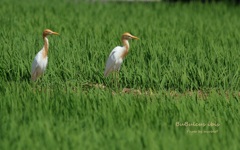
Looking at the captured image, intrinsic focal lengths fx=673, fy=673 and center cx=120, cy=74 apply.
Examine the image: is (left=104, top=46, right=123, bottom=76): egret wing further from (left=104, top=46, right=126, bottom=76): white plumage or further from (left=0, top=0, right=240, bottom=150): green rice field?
(left=0, top=0, right=240, bottom=150): green rice field

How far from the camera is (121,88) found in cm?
702

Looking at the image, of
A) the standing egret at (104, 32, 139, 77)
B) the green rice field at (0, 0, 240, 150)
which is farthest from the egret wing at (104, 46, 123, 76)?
the green rice field at (0, 0, 240, 150)

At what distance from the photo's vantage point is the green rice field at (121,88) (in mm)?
5105

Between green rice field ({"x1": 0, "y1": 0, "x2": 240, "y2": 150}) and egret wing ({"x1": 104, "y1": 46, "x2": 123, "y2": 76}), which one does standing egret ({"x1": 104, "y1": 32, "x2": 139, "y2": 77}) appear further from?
green rice field ({"x1": 0, "y1": 0, "x2": 240, "y2": 150})

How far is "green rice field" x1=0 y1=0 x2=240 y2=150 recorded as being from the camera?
5.11m

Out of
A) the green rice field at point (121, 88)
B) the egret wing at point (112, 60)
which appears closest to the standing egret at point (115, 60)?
the egret wing at point (112, 60)

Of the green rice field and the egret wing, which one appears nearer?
the green rice field

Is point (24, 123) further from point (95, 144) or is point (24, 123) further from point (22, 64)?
point (22, 64)

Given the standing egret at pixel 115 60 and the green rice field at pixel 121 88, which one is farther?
the standing egret at pixel 115 60

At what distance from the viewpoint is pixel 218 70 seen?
7.93 metres

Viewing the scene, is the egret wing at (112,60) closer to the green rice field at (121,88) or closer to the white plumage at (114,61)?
the white plumage at (114,61)

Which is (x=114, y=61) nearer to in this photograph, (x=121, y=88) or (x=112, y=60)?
(x=112, y=60)

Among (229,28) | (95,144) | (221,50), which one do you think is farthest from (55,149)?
(229,28)

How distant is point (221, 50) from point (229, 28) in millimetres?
3416
